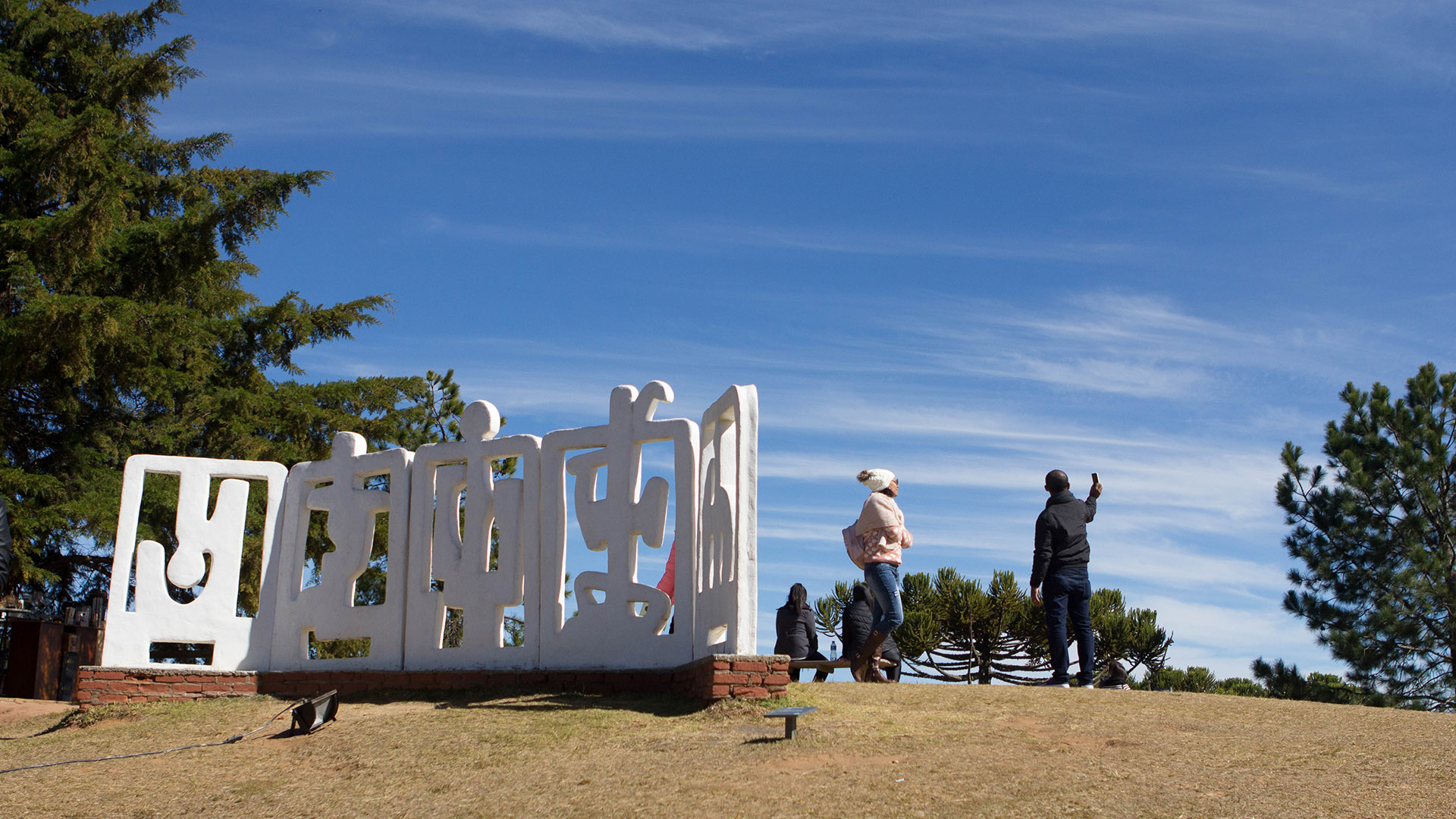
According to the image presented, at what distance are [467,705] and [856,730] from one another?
3408 millimetres

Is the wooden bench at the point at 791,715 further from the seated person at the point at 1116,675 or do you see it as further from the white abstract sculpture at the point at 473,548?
the seated person at the point at 1116,675

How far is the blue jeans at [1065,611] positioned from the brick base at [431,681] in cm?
233

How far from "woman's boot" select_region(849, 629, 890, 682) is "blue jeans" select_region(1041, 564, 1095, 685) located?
130 cm

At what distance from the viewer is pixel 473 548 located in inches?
424

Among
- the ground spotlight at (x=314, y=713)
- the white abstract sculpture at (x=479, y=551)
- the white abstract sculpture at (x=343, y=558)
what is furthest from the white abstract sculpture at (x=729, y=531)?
the white abstract sculpture at (x=343, y=558)

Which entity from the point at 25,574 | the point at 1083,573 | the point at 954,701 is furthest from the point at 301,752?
the point at 25,574

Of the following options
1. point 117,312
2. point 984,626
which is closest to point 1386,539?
point 984,626

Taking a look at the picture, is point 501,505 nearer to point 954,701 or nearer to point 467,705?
point 467,705

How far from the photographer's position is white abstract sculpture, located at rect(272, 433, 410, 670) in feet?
36.6

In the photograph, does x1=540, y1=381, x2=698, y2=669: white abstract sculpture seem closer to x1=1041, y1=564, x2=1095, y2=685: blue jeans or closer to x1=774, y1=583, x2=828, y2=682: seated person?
x1=774, y1=583, x2=828, y2=682: seated person

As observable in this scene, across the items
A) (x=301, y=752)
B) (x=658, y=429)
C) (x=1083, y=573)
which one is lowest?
(x=301, y=752)

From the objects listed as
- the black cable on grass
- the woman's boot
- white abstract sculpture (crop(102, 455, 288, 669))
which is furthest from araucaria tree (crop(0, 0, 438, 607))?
the woman's boot

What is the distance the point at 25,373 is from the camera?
1853cm

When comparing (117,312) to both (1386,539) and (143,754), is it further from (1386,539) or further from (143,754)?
(1386,539)
